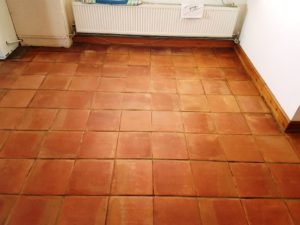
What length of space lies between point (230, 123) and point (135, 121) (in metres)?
0.75

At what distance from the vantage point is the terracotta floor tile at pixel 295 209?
1.31 m

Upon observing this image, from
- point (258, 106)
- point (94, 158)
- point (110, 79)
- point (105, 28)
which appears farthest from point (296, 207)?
point (105, 28)

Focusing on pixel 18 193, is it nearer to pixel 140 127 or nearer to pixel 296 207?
pixel 140 127

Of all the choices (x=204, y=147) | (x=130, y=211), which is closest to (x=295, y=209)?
(x=204, y=147)

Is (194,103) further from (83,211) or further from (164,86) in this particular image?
(83,211)

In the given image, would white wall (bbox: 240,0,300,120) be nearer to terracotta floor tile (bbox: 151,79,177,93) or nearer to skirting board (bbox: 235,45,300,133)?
skirting board (bbox: 235,45,300,133)

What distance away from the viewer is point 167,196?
1.38 m

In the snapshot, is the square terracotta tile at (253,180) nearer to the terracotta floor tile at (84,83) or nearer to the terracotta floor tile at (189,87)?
the terracotta floor tile at (189,87)

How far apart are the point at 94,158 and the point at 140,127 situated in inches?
16.8

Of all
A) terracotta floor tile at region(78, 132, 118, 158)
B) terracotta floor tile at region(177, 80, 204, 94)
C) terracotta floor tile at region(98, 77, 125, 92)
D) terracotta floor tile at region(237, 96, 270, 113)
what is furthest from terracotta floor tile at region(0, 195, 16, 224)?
terracotta floor tile at region(237, 96, 270, 113)

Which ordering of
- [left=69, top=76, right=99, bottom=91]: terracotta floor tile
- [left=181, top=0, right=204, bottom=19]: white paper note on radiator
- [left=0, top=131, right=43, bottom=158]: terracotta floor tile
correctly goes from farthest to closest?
[left=181, top=0, right=204, bottom=19]: white paper note on radiator, [left=69, top=76, right=99, bottom=91]: terracotta floor tile, [left=0, top=131, right=43, bottom=158]: terracotta floor tile

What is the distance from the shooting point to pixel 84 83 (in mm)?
2252

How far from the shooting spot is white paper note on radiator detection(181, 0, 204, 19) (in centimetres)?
259

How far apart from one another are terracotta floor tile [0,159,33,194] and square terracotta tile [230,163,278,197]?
1287 millimetres
